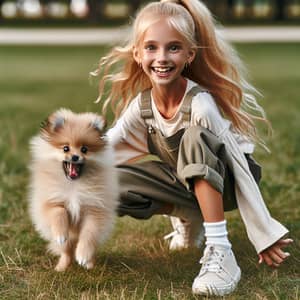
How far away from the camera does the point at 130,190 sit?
3.96m

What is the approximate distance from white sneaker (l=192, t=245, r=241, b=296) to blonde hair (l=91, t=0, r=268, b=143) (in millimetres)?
729

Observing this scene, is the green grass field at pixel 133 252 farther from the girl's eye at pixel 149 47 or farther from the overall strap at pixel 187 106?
the girl's eye at pixel 149 47

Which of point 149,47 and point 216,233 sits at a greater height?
point 149,47

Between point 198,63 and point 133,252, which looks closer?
point 198,63

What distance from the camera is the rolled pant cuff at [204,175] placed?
343 centimetres

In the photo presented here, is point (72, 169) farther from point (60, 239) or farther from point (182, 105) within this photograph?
point (182, 105)

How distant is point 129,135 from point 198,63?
0.49 metres

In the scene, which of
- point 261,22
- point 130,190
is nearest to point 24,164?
point 130,190

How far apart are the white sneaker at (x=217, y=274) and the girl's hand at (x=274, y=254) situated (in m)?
0.14

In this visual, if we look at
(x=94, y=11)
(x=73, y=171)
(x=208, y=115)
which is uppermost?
(x=208, y=115)

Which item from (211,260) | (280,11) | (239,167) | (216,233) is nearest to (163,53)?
(239,167)

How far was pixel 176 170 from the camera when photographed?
3.90 meters

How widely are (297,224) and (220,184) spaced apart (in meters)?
1.18

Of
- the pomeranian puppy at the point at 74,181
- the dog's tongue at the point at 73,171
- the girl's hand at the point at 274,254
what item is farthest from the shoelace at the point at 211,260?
the dog's tongue at the point at 73,171
